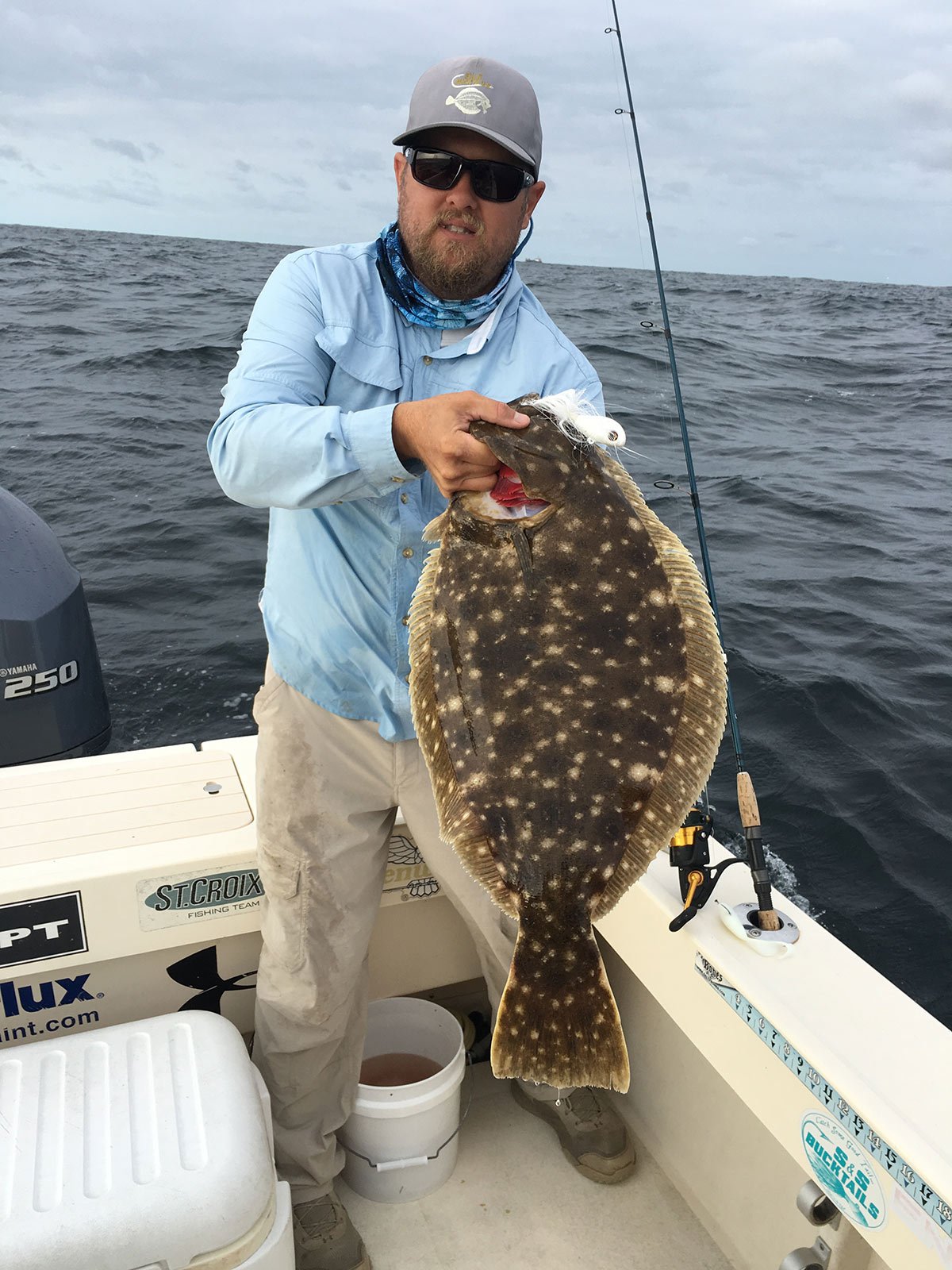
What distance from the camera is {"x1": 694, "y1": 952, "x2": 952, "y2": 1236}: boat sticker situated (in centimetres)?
173

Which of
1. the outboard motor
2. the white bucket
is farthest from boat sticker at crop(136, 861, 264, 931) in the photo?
the outboard motor

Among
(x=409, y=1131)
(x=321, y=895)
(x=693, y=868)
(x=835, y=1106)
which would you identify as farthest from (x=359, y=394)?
(x=409, y=1131)

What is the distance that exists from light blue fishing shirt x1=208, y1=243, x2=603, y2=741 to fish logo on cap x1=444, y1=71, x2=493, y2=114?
0.44 metres

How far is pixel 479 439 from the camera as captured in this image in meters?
1.72

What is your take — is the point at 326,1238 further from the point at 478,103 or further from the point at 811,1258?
the point at 478,103

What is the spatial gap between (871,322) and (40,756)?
34104mm

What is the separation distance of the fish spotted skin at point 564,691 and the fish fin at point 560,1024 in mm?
53

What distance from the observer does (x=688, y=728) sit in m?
1.83

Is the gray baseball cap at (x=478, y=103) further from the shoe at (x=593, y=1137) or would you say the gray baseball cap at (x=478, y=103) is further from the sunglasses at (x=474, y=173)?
the shoe at (x=593, y=1137)

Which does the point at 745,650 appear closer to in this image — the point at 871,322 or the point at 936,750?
the point at 936,750

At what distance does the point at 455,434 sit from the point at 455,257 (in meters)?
0.73

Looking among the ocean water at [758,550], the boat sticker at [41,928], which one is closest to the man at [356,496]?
the boat sticker at [41,928]

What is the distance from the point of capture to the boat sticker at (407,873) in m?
3.01

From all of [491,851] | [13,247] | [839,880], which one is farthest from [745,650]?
[13,247]
